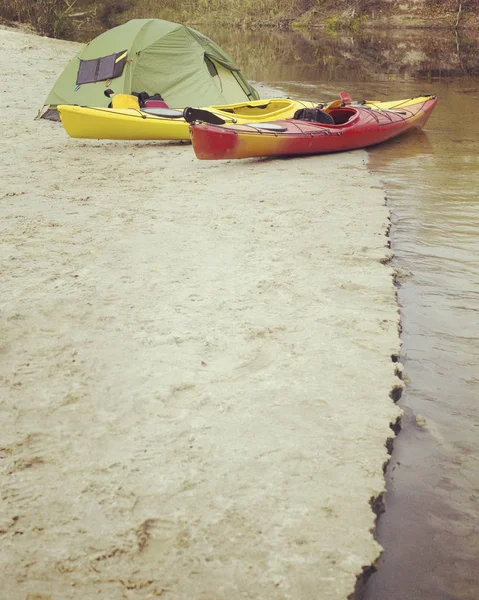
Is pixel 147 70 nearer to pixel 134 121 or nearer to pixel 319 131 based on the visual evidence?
pixel 134 121

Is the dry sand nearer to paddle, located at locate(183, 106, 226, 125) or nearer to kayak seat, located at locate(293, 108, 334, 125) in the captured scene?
paddle, located at locate(183, 106, 226, 125)

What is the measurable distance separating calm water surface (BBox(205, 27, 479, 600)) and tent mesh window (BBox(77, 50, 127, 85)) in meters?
3.38

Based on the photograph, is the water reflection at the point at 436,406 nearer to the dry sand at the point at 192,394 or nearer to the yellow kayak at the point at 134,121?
the dry sand at the point at 192,394

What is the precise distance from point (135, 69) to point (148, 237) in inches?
171

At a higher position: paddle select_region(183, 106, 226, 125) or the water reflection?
paddle select_region(183, 106, 226, 125)

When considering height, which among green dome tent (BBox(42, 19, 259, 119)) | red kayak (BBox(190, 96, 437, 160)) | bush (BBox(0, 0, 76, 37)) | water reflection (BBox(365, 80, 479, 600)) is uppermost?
bush (BBox(0, 0, 76, 37))

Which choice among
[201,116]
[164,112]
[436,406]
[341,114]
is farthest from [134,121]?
[436,406]

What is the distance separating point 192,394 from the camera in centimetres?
265

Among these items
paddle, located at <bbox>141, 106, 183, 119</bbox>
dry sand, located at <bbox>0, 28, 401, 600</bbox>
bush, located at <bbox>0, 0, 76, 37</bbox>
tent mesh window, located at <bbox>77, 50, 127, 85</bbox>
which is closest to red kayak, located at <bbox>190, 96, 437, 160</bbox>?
paddle, located at <bbox>141, 106, 183, 119</bbox>

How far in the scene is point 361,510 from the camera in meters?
2.06

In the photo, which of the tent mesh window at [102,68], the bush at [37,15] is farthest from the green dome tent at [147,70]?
the bush at [37,15]

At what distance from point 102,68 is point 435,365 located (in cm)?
645

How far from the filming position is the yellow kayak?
666cm

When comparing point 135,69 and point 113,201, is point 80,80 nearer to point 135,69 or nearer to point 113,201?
point 135,69
